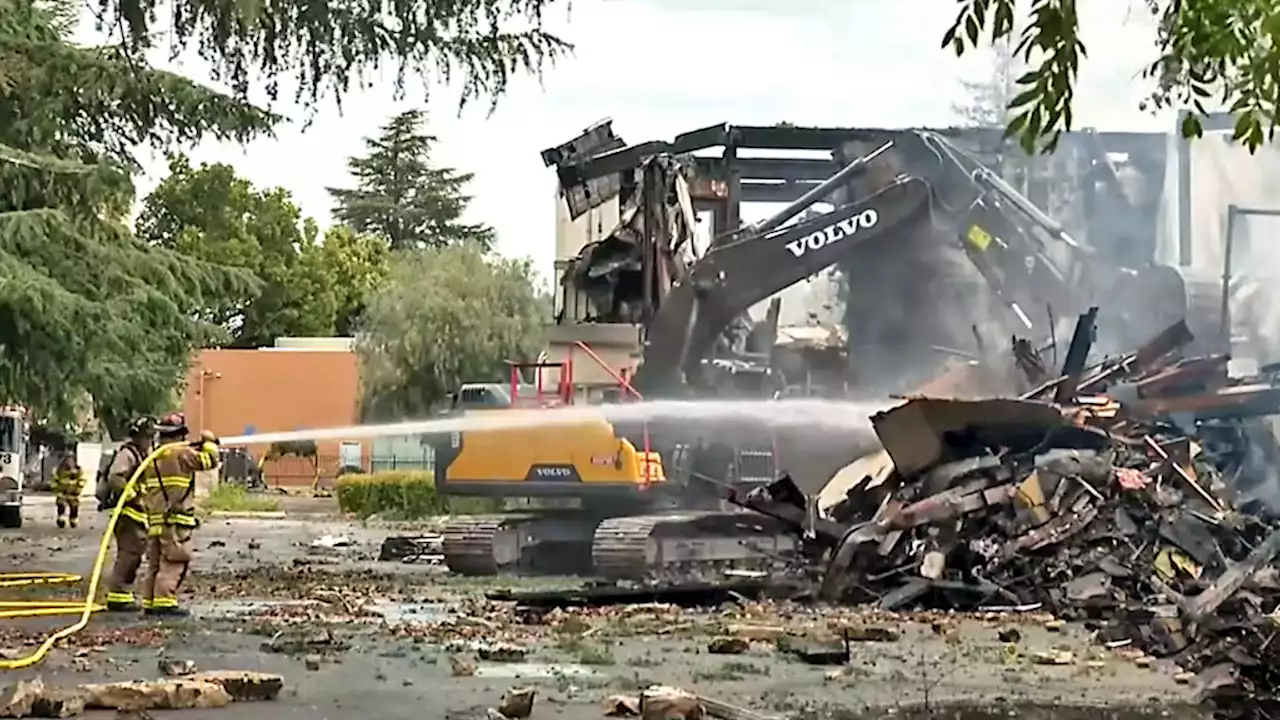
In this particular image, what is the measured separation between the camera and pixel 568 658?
1108 centimetres

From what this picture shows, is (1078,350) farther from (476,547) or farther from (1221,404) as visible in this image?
(476,547)

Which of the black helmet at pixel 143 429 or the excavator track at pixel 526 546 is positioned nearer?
the black helmet at pixel 143 429

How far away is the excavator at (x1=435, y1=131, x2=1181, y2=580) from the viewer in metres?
16.1

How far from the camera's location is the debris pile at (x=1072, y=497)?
13.5 meters

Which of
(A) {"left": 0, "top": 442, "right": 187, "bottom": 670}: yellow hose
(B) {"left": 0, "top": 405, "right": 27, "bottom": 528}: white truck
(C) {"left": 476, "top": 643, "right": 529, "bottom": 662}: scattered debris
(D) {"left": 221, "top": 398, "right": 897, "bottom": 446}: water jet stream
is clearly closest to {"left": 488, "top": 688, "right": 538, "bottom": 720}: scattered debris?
(C) {"left": 476, "top": 643, "right": 529, "bottom": 662}: scattered debris

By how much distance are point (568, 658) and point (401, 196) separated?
8002 centimetres

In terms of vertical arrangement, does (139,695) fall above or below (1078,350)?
below

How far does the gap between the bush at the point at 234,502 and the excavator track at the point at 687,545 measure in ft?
82.5

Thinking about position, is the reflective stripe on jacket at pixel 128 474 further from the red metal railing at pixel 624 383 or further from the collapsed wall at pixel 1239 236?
the collapsed wall at pixel 1239 236

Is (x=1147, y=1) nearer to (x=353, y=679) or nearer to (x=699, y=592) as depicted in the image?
(x=353, y=679)

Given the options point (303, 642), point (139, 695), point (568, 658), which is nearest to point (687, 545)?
point (303, 642)

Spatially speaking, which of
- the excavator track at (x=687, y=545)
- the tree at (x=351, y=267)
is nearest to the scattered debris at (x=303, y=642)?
the excavator track at (x=687, y=545)

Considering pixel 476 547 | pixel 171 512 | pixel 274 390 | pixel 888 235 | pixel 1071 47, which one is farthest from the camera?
pixel 274 390

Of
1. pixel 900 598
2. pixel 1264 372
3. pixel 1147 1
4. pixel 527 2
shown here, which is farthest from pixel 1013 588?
pixel 1147 1
